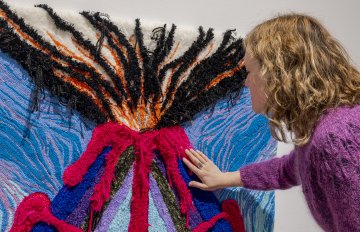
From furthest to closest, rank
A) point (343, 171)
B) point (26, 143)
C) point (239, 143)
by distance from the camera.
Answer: point (239, 143)
point (26, 143)
point (343, 171)

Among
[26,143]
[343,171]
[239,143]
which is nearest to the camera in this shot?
[343,171]

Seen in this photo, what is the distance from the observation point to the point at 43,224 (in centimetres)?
70

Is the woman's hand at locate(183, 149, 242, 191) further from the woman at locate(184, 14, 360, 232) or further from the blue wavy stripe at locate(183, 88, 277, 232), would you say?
the woman at locate(184, 14, 360, 232)

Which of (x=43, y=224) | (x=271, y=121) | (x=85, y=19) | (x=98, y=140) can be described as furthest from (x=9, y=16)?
(x=271, y=121)

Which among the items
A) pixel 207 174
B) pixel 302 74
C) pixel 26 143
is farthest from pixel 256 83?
pixel 26 143

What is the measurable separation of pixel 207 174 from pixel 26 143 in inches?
13.9

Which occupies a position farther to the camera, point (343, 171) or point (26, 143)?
point (26, 143)

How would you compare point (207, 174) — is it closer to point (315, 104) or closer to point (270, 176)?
point (270, 176)

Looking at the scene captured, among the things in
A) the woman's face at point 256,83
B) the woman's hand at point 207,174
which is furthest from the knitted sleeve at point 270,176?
the woman's face at point 256,83

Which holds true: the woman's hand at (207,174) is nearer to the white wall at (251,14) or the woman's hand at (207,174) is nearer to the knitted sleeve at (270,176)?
the knitted sleeve at (270,176)

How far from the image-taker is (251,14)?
942 millimetres

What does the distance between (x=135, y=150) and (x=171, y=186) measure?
0.10 meters

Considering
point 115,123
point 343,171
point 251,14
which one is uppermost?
point 251,14

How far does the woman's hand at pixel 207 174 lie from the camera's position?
2.59ft
